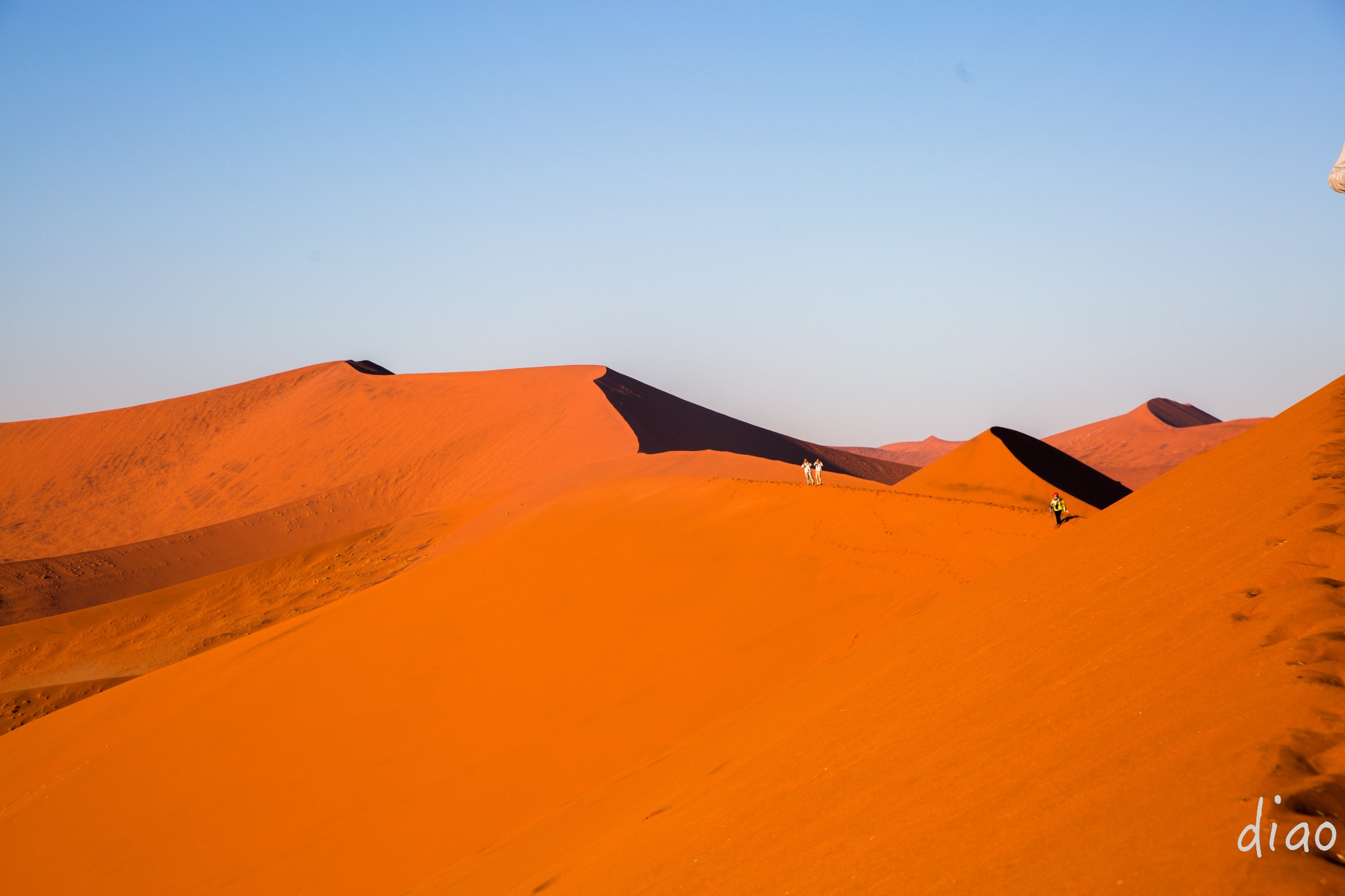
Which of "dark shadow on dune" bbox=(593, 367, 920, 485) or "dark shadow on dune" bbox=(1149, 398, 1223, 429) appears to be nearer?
"dark shadow on dune" bbox=(593, 367, 920, 485)

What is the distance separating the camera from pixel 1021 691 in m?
4.60

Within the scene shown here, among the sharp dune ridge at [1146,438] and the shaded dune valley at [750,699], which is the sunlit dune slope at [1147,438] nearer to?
the sharp dune ridge at [1146,438]

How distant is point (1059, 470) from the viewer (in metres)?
22.4

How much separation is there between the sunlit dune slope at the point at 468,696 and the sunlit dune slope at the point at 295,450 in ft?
80.5

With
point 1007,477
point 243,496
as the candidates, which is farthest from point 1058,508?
point 243,496

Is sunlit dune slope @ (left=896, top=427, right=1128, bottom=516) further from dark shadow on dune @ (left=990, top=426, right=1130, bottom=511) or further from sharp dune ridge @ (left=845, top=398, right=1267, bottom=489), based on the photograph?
sharp dune ridge @ (left=845, top=398, right=1267, bottom=489)

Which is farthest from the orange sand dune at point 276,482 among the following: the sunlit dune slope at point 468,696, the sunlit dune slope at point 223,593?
the sunlit dune slope at point 468,696

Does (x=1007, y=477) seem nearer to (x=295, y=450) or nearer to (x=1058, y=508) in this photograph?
(x=1058, y=508)

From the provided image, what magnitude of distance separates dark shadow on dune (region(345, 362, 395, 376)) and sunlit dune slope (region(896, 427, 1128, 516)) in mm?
54864

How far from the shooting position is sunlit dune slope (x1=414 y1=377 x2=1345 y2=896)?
2.75 m

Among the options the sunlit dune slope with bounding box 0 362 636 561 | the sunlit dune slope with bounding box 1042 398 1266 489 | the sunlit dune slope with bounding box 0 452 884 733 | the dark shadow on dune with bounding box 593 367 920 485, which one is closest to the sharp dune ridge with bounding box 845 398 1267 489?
the sunlit dune slope with bounding box 1042 398 1266 489

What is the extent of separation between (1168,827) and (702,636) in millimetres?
9036

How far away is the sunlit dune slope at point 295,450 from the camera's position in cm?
4422

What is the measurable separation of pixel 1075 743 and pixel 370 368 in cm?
7389
